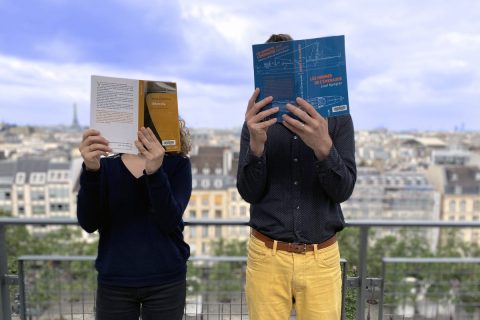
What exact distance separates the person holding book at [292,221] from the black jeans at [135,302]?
329mm

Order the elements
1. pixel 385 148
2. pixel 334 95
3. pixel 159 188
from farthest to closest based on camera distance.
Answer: pixel 385 148 → pixel 159 188 → pixel 334 95

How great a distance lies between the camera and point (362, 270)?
2184mm

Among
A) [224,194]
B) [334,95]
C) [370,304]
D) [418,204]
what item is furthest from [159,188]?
[418,204]

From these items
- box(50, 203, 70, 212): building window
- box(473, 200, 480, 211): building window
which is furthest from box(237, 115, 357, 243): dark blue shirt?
box(473, 200, 480, 211): building window

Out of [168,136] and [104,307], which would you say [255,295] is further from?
[168,136]

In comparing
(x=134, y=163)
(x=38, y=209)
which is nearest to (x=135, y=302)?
(x=134, y=163)

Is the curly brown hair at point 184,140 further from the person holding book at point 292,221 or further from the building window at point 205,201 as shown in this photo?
the building window at point 205,201

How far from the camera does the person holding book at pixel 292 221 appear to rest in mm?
1473

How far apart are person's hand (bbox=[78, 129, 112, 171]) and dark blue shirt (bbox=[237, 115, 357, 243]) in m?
0.52

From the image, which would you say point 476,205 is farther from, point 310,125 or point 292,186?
point 310,125

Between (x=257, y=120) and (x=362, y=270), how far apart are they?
129 centimetres

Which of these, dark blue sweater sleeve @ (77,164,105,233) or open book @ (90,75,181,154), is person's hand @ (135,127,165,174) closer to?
open book @ (90,75,181,154)

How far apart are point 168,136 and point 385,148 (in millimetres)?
77911

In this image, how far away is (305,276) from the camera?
1.47m
